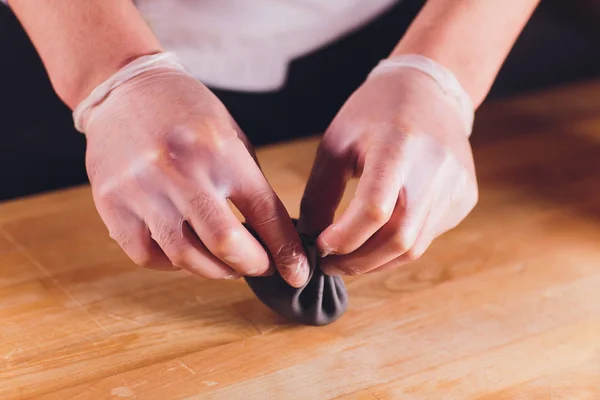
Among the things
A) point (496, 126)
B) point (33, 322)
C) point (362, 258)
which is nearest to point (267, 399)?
point (362, 258)

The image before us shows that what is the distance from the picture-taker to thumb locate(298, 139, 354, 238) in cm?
93

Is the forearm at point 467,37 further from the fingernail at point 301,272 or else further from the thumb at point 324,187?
the fingernail at point 301,272

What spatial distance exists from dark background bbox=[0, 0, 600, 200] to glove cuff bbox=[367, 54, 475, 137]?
394 mm

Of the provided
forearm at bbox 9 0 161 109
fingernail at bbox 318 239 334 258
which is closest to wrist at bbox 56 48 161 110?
forearm at bbox 9 0 161 109

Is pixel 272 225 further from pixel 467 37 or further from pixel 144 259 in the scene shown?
pixel 467 37

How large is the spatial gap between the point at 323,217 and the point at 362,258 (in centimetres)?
12

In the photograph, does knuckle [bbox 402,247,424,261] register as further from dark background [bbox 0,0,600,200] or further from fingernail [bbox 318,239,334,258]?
dark background [bbox 0,0,600,200]

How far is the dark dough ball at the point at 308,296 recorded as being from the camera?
875 millimetres

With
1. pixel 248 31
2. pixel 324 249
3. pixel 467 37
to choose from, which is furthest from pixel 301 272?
pixel 248 31

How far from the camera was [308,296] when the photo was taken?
894mm

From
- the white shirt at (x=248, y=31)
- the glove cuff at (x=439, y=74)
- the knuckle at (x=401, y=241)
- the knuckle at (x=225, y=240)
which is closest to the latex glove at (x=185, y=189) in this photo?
the knuckle at (x=225, y=240)

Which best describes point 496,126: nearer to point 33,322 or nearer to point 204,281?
point 204,281

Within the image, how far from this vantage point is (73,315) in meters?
0.90

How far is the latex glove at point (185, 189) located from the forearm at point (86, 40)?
0.07 meters
